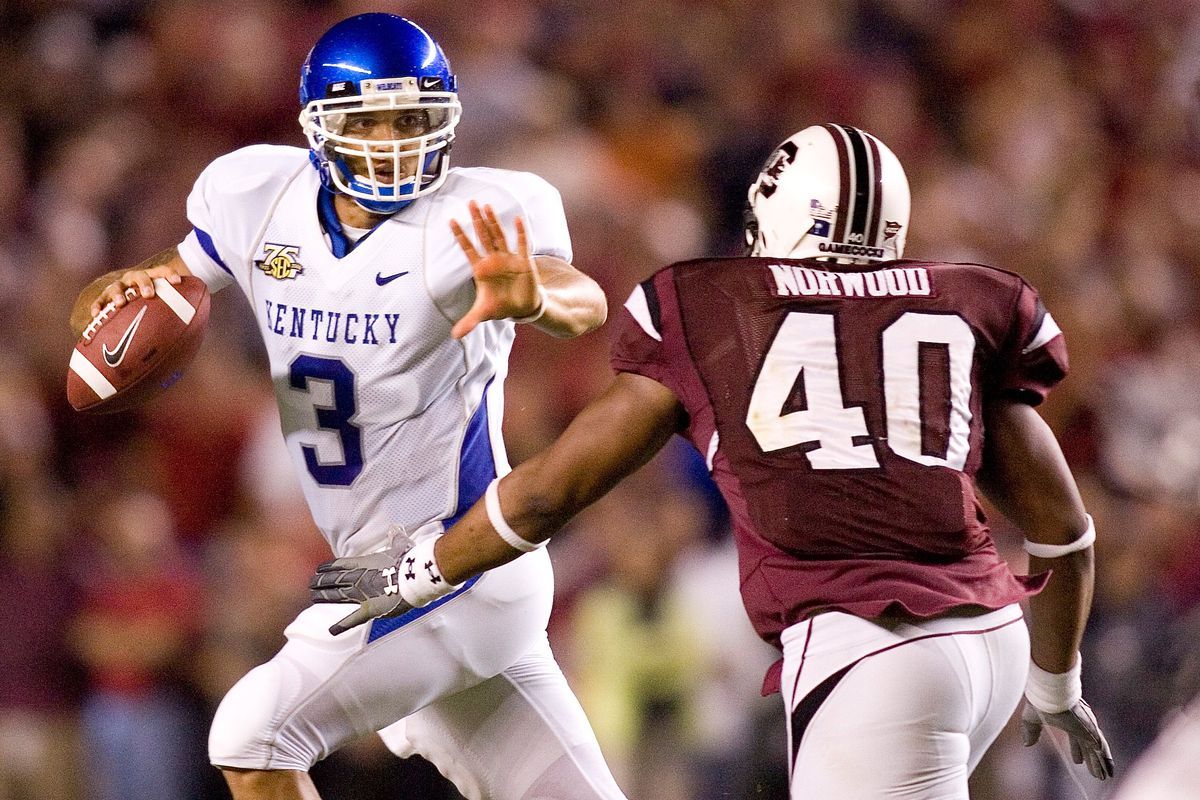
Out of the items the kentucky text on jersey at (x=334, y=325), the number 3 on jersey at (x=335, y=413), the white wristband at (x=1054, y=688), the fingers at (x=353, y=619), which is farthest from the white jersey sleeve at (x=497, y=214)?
the white wristband at (x=1054, y=688)

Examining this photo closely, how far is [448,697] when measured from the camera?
3377 mm

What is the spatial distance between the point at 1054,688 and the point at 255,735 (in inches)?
58.4

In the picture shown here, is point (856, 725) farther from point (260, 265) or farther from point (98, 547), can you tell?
point (98, 547)

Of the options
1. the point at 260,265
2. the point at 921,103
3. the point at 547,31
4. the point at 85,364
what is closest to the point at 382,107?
the point at 260,265

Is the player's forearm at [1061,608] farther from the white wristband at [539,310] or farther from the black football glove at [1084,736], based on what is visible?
the white wristband at [539,310]

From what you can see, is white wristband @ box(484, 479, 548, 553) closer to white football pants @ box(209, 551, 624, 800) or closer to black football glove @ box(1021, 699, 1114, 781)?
white football pants @ box(209, 551, 624, 800)

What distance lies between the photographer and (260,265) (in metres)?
3.33

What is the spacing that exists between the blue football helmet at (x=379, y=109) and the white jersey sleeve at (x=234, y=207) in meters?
0.11

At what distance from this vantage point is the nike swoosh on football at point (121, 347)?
3361 millimetres

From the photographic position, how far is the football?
337cm

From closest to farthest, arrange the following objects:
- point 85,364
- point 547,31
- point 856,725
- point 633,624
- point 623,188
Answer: point 856,725 < point 85,364 < point 633,624 < point 623,188 < point 547,31

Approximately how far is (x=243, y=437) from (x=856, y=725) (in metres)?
3.53

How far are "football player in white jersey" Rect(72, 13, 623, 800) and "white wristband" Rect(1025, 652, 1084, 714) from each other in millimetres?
843

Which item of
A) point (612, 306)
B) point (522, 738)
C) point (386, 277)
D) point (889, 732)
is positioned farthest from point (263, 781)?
point (612, 306)
